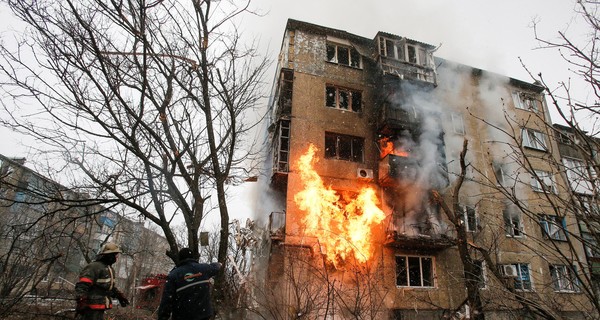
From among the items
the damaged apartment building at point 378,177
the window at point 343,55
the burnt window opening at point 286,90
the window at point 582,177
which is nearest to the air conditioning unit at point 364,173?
the damaged apartment building at point 378,177

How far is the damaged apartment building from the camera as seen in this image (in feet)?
51.1

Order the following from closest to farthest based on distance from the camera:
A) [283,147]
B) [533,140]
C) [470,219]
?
[533,140]
[283,147]
[470,219]

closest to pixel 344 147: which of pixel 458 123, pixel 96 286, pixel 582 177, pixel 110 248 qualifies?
pixel 458 123

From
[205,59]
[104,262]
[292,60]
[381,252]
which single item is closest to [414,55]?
[292,60]

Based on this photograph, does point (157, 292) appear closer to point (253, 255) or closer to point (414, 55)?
point (253, 255)

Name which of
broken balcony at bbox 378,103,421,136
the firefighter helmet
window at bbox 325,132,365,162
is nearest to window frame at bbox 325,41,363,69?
broken balcony at bbox 378,103,421,136

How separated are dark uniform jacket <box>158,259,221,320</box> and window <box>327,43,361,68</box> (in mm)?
16912

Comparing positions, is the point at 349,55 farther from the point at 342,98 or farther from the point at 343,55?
the point at 342,98

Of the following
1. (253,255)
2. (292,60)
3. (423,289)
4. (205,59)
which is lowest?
(423,289)

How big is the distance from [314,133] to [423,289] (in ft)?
30.4

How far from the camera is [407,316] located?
15.1m

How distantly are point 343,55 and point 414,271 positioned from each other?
508 inches

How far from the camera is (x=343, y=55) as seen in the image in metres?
20.7

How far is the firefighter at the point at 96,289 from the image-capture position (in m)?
5.51
